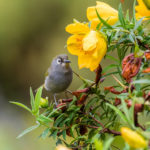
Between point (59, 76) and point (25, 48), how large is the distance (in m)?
2.60

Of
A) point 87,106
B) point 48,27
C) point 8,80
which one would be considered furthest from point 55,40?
point 87,106

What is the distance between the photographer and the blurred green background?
13.5ft

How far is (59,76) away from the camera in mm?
2330

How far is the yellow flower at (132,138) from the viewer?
0.56m

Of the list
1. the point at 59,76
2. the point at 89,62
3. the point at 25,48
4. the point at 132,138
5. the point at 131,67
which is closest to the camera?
the point at 132,138

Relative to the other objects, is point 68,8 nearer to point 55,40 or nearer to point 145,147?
point 55,40

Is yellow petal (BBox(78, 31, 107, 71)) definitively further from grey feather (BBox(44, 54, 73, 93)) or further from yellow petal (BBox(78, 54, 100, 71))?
grey feather (BBox(44, 54, 73, 93))

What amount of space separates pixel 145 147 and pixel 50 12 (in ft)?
13.2

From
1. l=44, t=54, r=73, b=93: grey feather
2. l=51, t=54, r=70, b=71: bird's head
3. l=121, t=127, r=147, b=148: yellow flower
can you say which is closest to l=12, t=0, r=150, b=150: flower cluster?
l=121, t=127, r=147, b=148: yellow flower

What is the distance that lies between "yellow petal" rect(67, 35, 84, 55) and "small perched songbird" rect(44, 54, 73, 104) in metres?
1.25

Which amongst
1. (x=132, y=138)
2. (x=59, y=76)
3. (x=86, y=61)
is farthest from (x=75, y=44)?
(x=59, y=76)

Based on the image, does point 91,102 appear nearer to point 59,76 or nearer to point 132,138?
point 132,138

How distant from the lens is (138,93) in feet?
2.47

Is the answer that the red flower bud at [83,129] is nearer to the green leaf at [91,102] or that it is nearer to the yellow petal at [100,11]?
the green leaf at [91,102]
